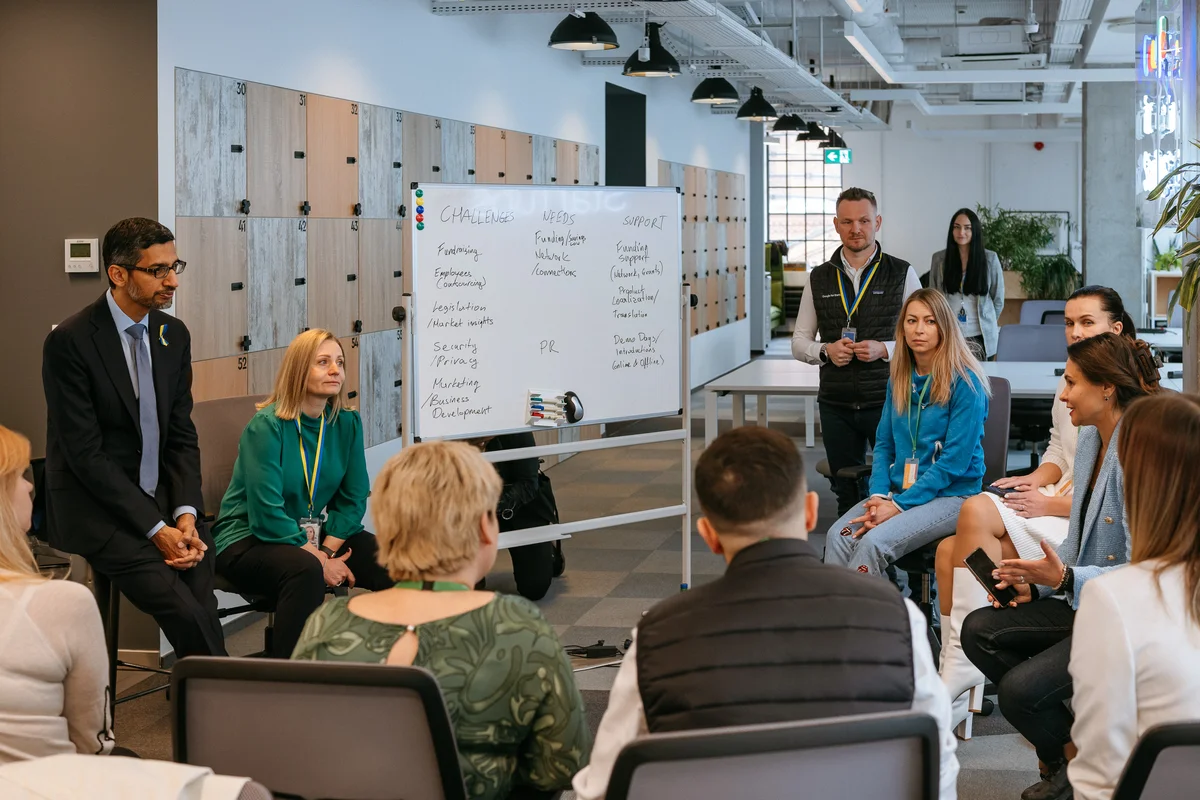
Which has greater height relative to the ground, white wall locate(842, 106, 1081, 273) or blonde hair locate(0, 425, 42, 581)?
white wall locate(842, 106, 1081, 273)

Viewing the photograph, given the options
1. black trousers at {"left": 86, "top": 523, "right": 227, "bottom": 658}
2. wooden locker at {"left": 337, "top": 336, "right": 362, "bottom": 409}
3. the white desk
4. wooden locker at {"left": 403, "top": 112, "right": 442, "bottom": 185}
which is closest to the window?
the white desk

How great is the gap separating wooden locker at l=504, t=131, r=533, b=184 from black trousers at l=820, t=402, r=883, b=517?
3.48 m

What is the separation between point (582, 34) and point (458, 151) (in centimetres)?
103

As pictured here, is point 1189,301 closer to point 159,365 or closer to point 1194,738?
point 1194,738

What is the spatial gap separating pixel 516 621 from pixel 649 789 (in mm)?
417

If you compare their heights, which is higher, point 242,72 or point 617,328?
point 242,72

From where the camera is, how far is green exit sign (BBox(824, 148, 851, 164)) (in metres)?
16.7

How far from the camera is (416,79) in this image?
6.73 metres

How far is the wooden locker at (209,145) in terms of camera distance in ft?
15.2

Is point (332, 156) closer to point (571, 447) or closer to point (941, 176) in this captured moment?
point (571, 447)

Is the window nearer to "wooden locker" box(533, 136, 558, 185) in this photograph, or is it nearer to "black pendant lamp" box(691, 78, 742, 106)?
"black pendant lamp" box(691, 78, 742, 106)

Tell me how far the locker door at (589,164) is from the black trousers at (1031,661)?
6.54m

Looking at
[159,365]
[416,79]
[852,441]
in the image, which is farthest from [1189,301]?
[416,79]

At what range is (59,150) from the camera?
4.54 meters
